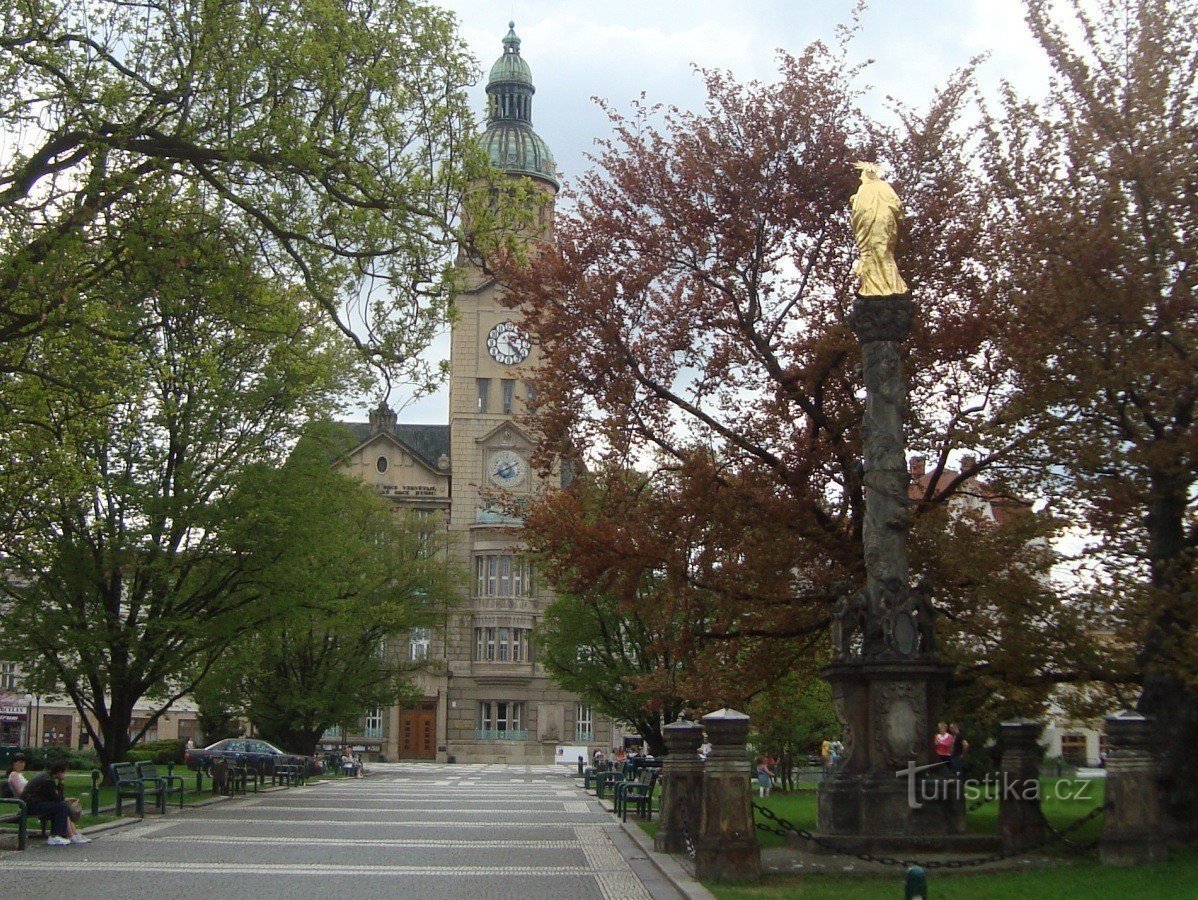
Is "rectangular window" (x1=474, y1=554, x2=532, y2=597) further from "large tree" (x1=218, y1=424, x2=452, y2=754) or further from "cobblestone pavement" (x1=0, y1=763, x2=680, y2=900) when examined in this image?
"cobblestone pavement" (x1=0, y1=763, x2=680, y2=900)

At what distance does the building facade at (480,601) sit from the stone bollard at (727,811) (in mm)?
57654

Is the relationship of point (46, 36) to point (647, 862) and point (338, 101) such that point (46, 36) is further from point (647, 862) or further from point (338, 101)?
point (647, 862)

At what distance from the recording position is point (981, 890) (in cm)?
1317

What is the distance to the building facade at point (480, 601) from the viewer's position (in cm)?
7400

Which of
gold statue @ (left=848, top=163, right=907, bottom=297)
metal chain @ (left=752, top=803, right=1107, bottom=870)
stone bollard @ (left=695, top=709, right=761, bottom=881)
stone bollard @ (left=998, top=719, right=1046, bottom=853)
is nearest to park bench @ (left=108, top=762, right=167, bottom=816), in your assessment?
metal chain @ (left=752, top=803, right=1107, bottom=870)

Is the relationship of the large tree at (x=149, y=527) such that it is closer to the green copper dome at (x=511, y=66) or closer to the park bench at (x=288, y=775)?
the park bench at (x=288, y=775)

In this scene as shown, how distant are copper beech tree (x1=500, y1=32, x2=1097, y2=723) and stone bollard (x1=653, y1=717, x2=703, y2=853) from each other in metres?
2.95

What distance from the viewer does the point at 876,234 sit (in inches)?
730

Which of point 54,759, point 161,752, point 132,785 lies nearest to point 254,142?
point 132,785

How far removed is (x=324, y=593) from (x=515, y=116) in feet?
176

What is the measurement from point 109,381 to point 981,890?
13.9m

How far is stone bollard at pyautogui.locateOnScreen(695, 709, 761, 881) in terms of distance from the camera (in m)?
14.5

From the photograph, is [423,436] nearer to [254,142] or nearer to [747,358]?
[747,358]

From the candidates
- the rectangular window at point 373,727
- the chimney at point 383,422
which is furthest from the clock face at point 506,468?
the rectangular window at point 373,727
